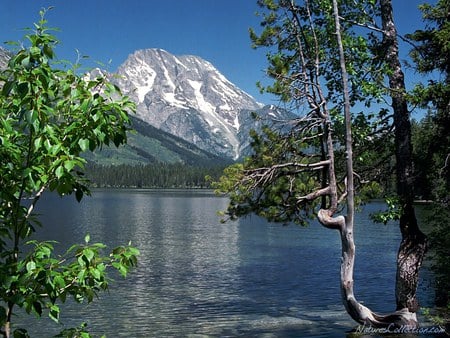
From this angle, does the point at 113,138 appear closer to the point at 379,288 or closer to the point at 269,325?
the point at 269,325

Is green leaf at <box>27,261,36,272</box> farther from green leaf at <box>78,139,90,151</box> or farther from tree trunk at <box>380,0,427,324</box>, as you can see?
tree trunk at <box>380,0,427,324</box>

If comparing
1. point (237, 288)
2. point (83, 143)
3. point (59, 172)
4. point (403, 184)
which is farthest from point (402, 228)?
point (237, 288)

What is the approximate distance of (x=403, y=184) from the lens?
18031mm

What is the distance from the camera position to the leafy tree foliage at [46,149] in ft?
18.3

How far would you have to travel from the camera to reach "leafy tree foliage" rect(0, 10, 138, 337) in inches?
220

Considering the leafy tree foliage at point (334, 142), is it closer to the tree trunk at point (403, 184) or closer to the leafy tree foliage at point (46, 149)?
the tree trunk at point (403, 184)

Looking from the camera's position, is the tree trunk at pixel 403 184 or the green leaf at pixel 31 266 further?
the tree trunk at pixel 403 184

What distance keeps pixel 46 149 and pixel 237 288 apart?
33.5 m

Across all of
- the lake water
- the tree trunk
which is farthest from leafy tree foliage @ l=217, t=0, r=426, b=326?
the lake water

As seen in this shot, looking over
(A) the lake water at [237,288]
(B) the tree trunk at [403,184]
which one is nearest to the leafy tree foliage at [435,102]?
(B) the tree trunk at [403,184]

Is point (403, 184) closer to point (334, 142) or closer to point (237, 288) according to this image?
point (334, 142)

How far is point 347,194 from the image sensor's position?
17.8m

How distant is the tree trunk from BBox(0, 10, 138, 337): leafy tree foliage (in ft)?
44.9

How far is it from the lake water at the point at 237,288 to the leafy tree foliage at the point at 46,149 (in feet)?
64.0
